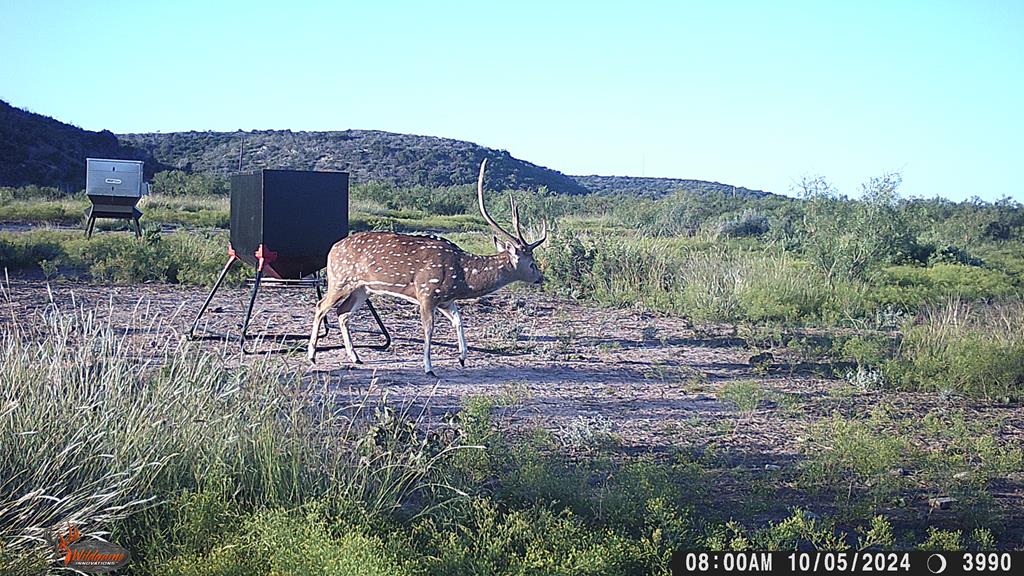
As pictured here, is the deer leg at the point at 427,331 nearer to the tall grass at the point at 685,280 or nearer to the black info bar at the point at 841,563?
the black info bar at the point at 841,563

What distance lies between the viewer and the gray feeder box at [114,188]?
2359cm

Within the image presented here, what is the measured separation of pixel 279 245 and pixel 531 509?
19.0 feet

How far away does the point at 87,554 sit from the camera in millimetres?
5004

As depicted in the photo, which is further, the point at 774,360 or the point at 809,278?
the point at 809,278

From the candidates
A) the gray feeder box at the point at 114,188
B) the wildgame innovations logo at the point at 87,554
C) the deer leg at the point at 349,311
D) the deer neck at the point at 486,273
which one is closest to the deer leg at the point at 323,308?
the deer leg at the point at 349,311

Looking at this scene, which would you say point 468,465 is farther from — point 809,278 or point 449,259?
point 809,278

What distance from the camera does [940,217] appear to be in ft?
129

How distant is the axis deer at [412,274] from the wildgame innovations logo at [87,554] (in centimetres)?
499

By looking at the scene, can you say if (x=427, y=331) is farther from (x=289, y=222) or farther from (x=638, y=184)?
(x=638, y=184)

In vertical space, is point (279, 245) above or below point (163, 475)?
above

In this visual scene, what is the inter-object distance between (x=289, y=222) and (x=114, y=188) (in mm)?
15331

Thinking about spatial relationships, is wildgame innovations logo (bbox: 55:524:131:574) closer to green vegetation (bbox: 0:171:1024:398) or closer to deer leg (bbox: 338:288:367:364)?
deer leg (bbox: 338:288:367:364)

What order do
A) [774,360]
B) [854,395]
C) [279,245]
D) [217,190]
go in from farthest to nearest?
[217,190] < [774,360] < [279,245] < [854,395]

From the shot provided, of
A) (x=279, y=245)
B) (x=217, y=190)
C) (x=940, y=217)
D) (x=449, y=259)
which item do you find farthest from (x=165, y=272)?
(x=217, y=190)
